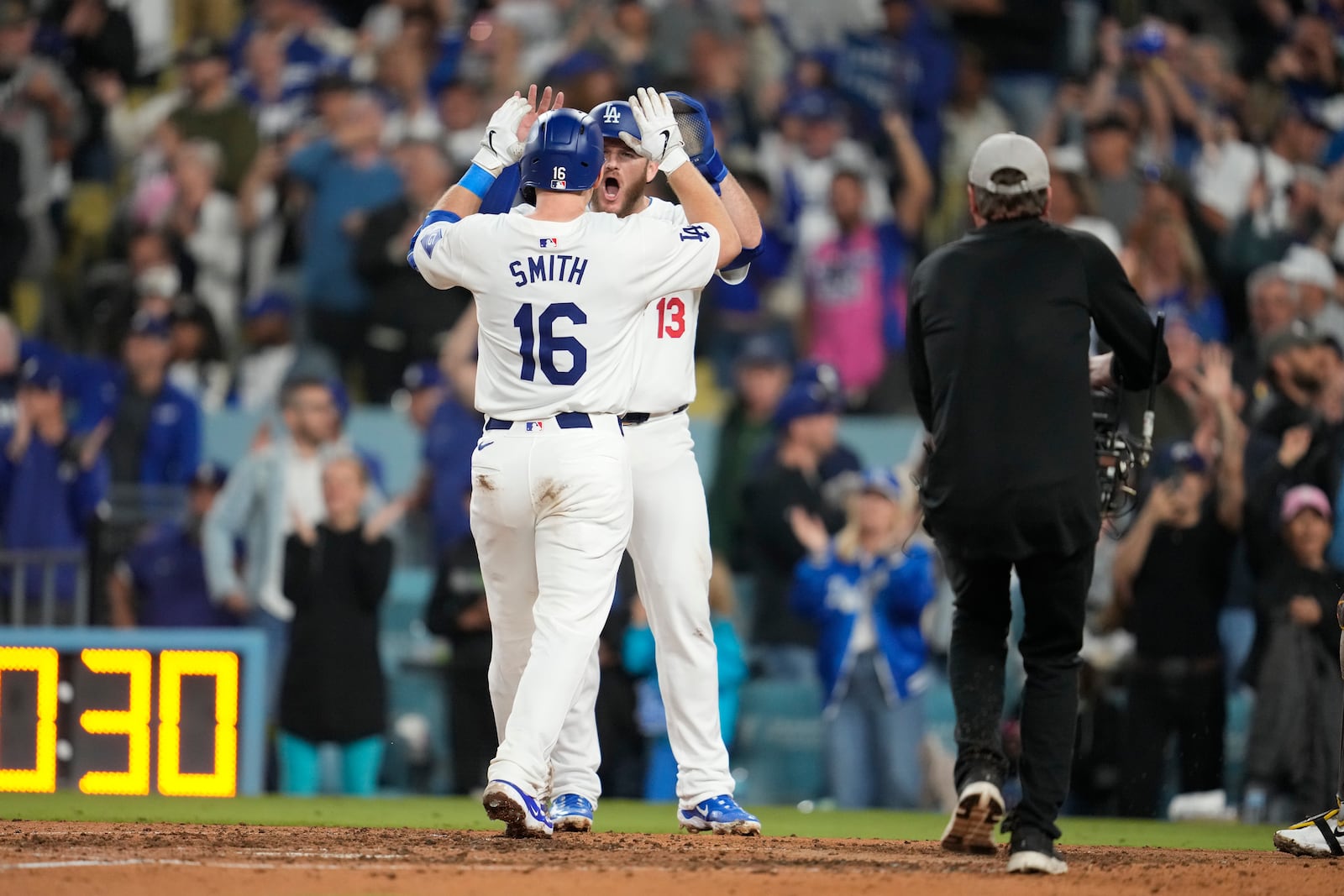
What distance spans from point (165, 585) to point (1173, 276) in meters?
6.43

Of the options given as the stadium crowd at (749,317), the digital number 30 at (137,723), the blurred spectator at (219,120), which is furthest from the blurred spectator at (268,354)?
the digital number 30 at (137,723)

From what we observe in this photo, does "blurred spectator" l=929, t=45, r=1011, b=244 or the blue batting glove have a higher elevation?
"blurred spectator" l=929, t=45, r=1011, b=244

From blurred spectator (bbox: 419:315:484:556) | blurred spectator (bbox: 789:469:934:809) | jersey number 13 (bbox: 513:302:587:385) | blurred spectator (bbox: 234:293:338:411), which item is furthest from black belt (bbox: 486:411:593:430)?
blurred spectator (bbox: 234:293:338:411)

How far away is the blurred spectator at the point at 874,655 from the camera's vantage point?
10.0 m

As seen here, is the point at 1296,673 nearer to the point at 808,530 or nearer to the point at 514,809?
the point at 808,530

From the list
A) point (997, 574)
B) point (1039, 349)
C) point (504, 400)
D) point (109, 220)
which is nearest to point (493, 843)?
point (504, 400)

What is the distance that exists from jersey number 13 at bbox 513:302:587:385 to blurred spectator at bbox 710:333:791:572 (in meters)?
5.20

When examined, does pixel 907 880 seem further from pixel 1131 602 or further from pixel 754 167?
pixel 754 167

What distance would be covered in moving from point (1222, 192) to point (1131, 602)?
3837 millimetres

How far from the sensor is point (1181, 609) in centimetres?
980

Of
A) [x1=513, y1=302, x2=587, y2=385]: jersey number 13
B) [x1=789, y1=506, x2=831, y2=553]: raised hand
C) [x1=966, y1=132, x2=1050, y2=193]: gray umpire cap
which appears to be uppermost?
[x1=966, y1=132, x2=1050, y2=193]: gray umpire cap

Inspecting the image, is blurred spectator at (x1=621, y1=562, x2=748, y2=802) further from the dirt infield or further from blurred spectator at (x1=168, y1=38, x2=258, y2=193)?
blurred spectator at (x1=168, y1=38, x2=258, y2=193)

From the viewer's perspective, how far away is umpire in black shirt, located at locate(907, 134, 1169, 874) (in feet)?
17.6

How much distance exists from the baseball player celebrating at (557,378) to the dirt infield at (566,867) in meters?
0.49
